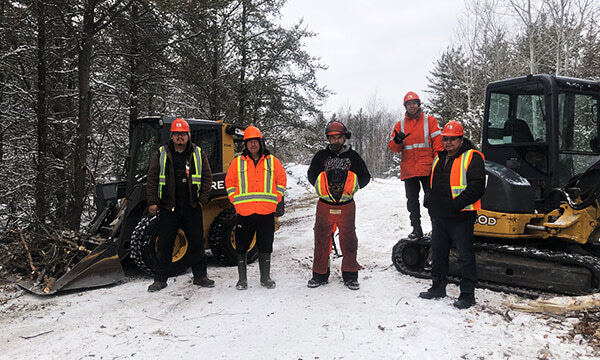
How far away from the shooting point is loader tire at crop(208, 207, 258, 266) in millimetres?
5949

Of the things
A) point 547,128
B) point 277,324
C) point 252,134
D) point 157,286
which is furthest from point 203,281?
point 547,128

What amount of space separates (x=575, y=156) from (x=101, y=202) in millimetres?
6570

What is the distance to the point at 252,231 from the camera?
485 centimetres

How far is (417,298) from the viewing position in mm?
4273

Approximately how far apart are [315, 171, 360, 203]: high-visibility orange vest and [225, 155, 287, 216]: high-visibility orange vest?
1.83 ft

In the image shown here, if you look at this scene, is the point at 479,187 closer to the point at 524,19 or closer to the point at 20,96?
the point at 20,96

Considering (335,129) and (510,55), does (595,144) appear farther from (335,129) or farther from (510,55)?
(510,55)

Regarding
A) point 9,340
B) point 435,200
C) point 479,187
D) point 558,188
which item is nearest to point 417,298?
point 435,200

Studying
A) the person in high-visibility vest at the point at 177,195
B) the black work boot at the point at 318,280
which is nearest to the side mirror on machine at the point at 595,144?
the black work boot at the point at 318,280

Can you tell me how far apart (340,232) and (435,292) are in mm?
1226

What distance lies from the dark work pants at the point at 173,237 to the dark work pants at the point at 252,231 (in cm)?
57

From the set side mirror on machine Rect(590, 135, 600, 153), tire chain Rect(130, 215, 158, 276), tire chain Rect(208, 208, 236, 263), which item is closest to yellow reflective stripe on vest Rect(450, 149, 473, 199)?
side mirror on machine Rect(590, 135, 600, 153)

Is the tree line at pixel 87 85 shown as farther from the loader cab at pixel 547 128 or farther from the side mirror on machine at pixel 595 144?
the side mirror on machine at pixel 595 144

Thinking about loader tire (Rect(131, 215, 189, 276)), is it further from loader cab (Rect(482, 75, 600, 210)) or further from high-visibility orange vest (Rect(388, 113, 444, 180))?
loader cab (Rect(482, 75, 600, 210))
